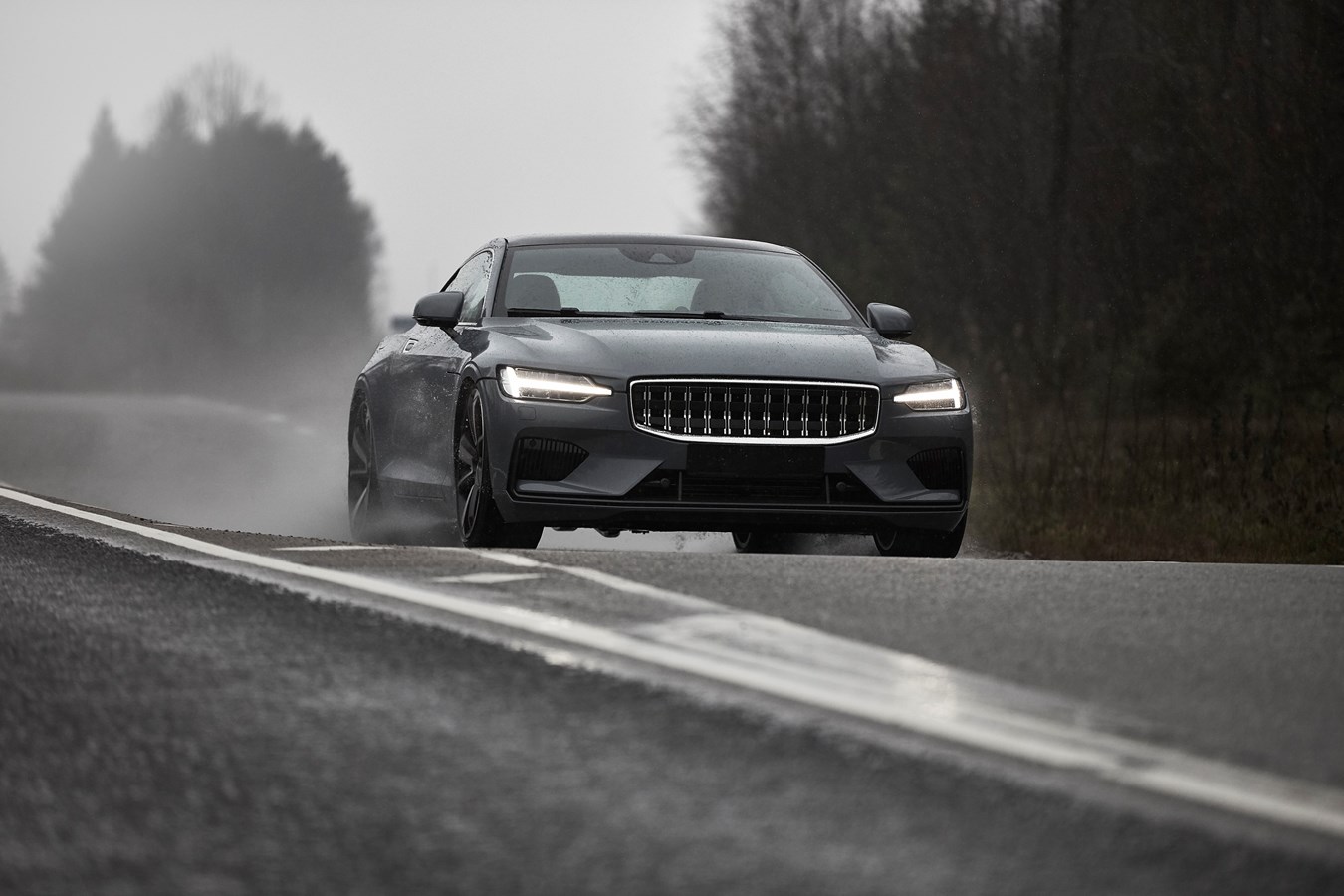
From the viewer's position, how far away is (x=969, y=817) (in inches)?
161

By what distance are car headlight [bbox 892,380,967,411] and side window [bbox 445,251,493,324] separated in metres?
2.21

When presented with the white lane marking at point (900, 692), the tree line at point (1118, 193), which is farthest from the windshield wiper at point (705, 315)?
the tree line at point (1118, 193)

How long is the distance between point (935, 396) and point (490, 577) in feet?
8.31

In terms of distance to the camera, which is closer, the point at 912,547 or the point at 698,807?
the point at 698,807

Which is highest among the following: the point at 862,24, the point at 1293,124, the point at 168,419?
the point at 862,24

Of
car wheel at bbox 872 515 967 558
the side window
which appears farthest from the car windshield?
car wheel at bbox 872 515 967 558

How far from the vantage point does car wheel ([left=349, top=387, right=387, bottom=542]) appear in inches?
422

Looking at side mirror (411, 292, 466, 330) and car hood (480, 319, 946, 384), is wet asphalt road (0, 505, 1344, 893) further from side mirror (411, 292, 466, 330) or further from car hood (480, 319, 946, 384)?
side mirror (411, 292, 466, 330)

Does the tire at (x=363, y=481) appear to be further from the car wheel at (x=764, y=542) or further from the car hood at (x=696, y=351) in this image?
the car wheel at (x=764, y=542)

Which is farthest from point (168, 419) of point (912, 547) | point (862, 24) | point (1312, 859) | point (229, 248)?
point (229, 248)

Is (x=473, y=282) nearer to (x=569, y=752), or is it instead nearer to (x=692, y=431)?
(x=692, y=431)

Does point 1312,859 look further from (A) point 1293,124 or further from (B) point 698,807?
(A) point 1293,124

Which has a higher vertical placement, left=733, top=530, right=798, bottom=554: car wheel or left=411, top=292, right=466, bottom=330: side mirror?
left=411, top=292, right=466, bottom=330: side mirror

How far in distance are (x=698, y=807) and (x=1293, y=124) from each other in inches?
783
